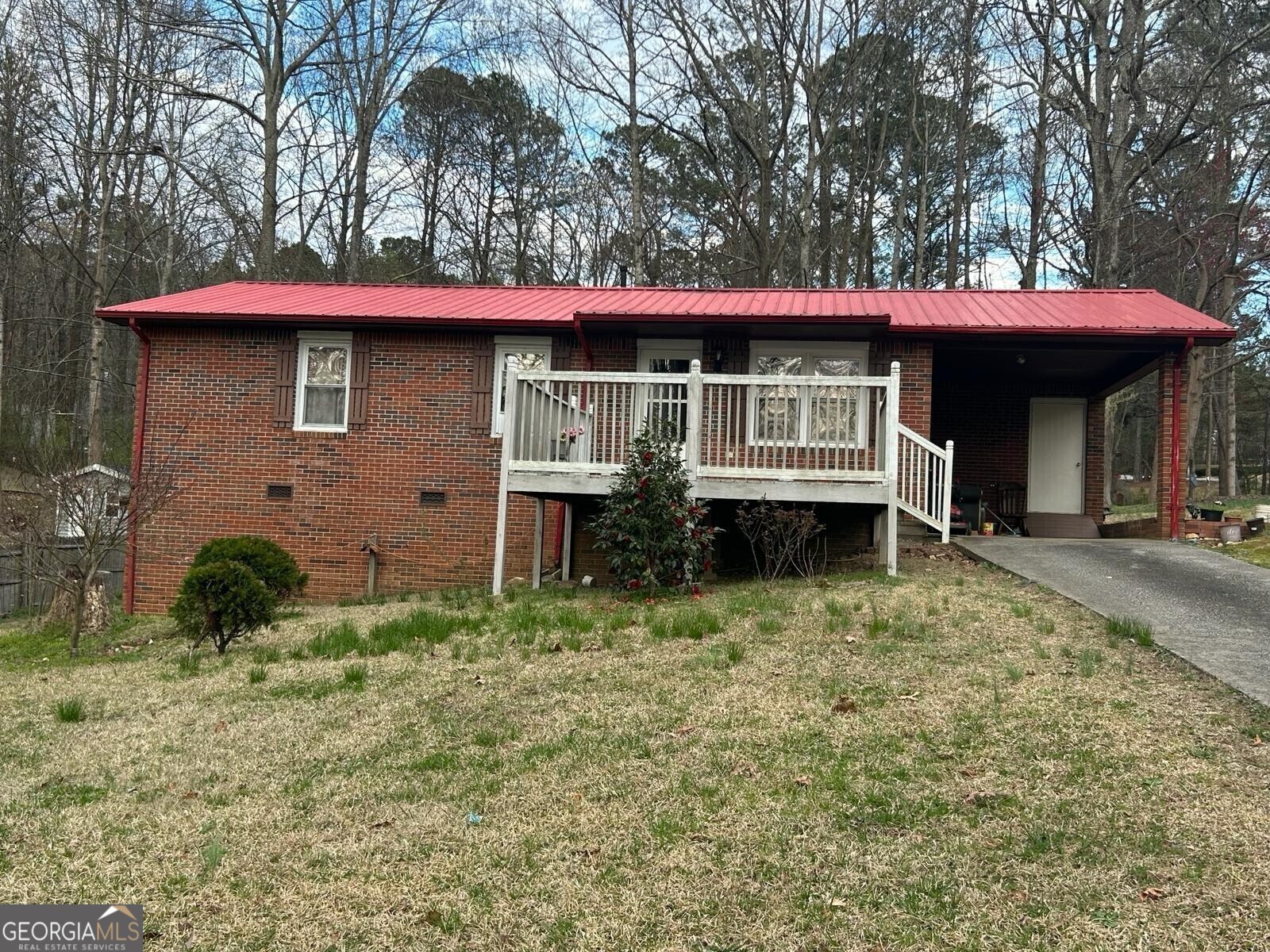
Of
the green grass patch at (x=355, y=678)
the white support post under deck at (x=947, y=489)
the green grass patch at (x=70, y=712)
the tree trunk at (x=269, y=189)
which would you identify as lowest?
the green grass patch at (x=70, y=712)

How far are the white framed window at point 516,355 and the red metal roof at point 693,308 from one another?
32 cm

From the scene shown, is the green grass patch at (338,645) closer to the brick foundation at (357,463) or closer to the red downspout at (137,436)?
the brick foundation at (357,463)

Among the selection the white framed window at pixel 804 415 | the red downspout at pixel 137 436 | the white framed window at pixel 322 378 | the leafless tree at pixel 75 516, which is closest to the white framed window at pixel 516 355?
the white framed window at pixel 322 378

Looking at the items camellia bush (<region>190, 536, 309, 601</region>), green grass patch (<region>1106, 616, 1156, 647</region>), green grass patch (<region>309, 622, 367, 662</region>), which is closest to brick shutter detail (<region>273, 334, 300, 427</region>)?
camellia bush (<region>190, 536, 309, 601</region>)

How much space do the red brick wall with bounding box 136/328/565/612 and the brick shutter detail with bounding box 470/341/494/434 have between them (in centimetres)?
8

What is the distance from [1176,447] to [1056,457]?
2740 millimetres

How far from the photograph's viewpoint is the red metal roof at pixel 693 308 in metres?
11.1

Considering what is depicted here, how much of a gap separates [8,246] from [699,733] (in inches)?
912

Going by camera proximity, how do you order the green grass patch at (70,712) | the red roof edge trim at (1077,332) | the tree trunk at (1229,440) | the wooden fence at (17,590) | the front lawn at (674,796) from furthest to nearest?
the tree trunk at (1229,440) < the wooden fence at (17,590) < the red roof edge trim at (1077,332) < the green grass patch at (70,712) < the front lawn at (674,796)

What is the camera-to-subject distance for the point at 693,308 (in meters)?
12.2

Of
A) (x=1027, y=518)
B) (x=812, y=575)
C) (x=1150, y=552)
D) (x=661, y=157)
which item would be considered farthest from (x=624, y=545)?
(x=661, y=157)

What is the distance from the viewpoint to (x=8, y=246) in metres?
20.8

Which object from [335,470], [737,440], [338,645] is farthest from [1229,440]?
[338,645]

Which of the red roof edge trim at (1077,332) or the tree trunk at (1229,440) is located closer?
the red roof edge trim at (1077,332)
